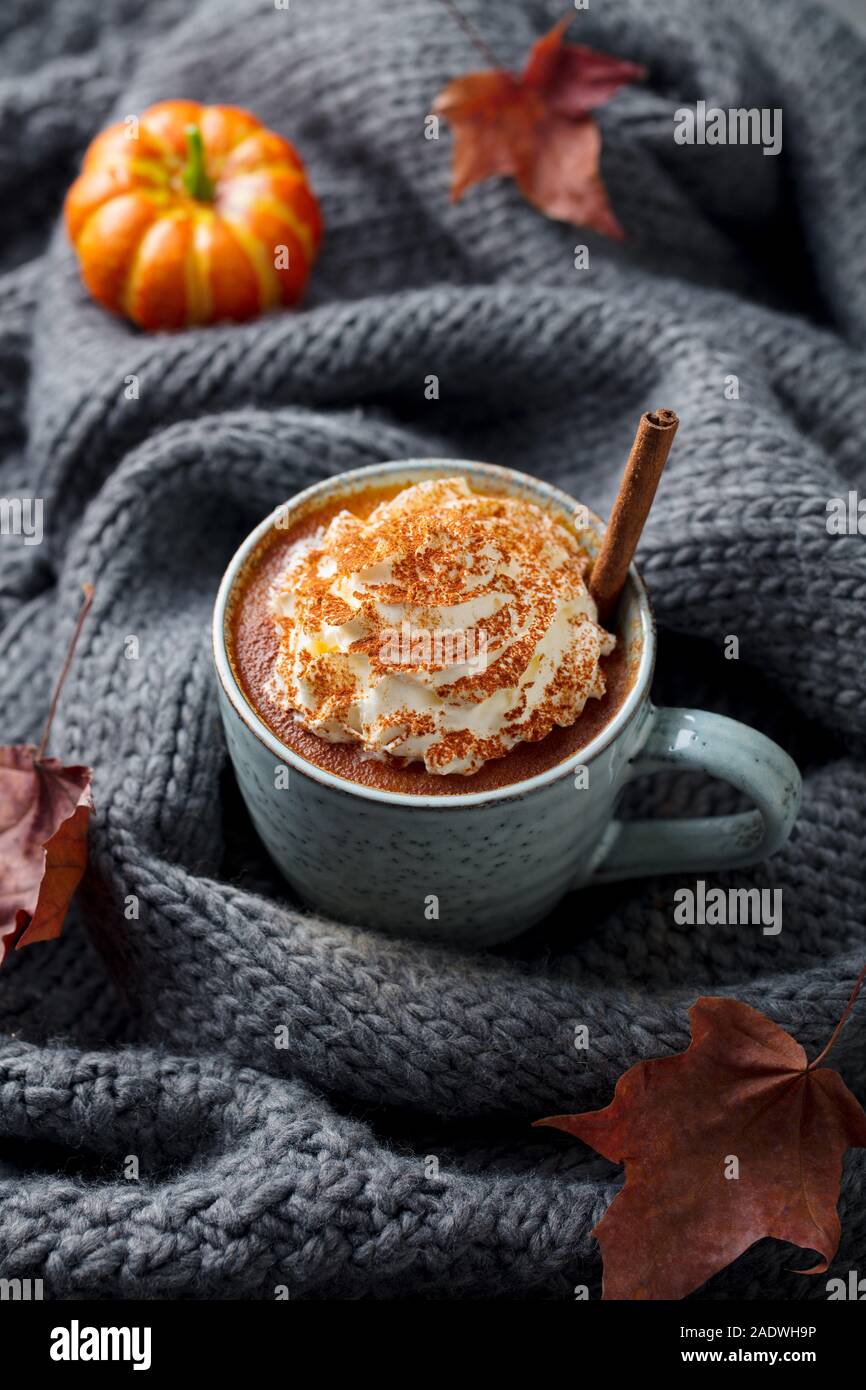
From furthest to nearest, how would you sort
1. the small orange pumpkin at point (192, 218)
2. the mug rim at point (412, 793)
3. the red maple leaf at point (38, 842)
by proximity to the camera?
the small orange pumpkin at point (192, 218), the red maple leaf at point (38, 842), the mug rim at point (412, 793)

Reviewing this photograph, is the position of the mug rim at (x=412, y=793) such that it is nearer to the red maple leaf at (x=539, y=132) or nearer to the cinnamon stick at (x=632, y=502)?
the cinnamon stick at (x=632, y=502)

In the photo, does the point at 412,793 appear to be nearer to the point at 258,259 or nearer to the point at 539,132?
the point at 258,259

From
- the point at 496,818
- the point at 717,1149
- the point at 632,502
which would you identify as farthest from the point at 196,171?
the point at 717,1149

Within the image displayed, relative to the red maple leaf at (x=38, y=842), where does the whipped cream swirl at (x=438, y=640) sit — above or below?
above

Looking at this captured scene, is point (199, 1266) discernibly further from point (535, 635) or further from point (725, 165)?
point (725, 165)

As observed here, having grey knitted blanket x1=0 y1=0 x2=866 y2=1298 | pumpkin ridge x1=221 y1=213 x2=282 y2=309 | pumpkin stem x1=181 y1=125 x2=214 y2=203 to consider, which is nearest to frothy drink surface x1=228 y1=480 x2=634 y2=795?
grey knitted blanket x1=0 y1=0 x2=866 y2=1298

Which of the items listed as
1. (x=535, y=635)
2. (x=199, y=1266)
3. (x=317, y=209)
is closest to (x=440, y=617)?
(x=535, y=635)

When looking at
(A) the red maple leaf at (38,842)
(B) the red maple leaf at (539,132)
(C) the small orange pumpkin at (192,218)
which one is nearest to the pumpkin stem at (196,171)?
(C) the small orange pumpkin at (192,218)

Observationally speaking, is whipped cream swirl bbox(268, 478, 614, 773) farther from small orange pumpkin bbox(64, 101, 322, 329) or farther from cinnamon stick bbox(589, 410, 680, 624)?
small orange pumpkin bbox(64, 101, 322, 329)
